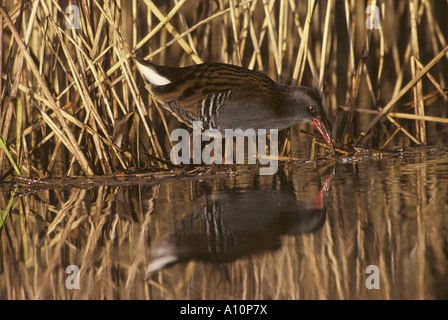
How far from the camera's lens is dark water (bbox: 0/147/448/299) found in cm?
238

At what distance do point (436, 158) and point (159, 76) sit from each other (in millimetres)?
1920

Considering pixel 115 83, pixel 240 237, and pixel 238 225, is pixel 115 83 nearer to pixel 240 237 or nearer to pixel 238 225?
pixel 238 225

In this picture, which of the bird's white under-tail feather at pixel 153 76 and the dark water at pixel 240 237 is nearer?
the dark water at pixel 240 237

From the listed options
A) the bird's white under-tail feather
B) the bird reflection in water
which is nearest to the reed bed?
the bird's white under-tail feather

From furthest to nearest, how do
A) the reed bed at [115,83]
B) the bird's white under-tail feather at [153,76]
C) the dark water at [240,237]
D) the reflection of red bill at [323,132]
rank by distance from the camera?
the bird's white under-tail feather at [153,76] < the reflection of red bill at [323,132] < the reed bed at [115,83] < the dark water at [240,237]

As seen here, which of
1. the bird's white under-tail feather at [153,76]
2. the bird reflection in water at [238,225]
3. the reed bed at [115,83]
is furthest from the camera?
the bird's white under-tail feather at [153,76]

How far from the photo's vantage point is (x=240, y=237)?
293cm

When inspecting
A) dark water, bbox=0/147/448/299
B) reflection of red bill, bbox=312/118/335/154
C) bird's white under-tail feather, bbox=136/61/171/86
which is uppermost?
bird's white under-tail feather, bbox=136/61/171/86

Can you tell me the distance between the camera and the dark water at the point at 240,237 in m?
2.38

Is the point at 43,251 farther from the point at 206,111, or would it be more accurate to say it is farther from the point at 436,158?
the point at 436,158

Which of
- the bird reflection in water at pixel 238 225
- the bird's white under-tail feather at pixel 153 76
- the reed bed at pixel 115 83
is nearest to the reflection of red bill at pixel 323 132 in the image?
the reed bed at pixel 115 83

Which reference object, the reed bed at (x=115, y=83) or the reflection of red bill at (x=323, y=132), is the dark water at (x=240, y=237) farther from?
the reed bed at (x=115, y=83)

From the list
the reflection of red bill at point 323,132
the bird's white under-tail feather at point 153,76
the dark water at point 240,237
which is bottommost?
the dark water at point 240,237

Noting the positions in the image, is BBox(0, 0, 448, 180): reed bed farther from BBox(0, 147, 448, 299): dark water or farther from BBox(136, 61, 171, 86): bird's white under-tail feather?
BBox(0, 147, 448, 299): dark water
